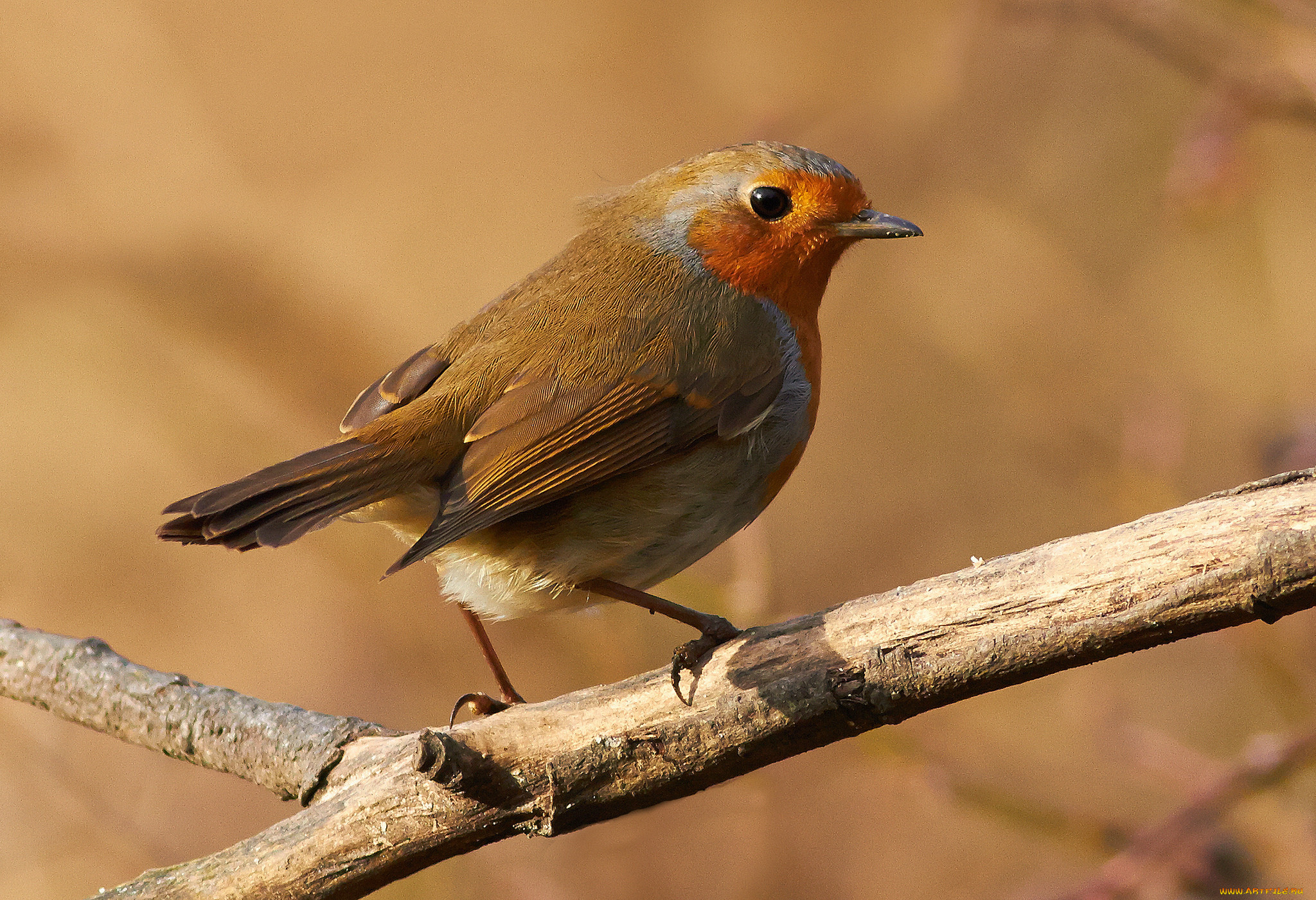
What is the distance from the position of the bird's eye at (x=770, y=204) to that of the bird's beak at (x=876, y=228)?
15 cm

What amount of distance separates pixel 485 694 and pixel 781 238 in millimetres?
1505

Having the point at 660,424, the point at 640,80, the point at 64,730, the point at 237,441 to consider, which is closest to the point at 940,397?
the point at 640,80

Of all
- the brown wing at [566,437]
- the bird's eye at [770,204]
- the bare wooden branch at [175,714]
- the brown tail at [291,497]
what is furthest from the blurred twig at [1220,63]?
the bare wooden branch at [175,714]

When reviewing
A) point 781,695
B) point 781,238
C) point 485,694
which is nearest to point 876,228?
point 781,238

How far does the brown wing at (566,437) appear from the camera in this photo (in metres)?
2.63

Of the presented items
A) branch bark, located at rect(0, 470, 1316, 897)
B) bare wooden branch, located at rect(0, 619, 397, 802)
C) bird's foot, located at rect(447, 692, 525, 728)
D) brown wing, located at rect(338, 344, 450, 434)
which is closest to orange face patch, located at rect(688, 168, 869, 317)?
brown wing, located at rect(338, 344, 450, 434)

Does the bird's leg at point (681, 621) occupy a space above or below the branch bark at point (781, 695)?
above

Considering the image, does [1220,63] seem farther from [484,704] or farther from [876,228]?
[484,704]

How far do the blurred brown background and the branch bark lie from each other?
1.16m

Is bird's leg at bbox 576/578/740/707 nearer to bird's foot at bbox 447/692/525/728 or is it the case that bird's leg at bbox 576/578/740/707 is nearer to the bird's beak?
bird's foot at bbox 447/692/525/728

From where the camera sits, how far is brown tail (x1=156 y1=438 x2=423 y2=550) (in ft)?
7.79

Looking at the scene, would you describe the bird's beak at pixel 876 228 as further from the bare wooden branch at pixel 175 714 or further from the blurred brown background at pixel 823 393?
the bare wooden branch at pixel 175 714

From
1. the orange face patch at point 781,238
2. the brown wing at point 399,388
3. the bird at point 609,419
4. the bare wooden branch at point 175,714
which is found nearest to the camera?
the bird at point 609,419

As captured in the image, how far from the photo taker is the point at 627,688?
7.87ft
